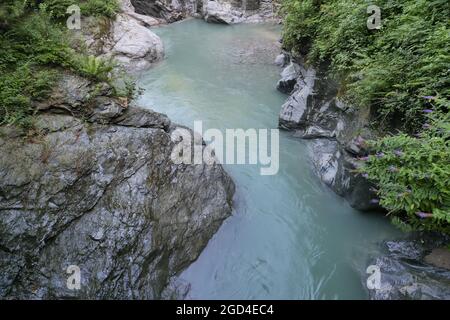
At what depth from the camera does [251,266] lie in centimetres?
514

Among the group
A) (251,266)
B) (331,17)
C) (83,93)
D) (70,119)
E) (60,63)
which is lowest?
(251,266)

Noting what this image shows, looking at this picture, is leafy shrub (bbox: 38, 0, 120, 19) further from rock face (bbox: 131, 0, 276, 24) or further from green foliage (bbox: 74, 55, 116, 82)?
rock face (bbox: 131, 0, 276, 24)

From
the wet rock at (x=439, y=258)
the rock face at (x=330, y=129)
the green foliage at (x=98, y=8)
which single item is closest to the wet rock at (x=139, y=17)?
the green foliage at (x=98, y=8)

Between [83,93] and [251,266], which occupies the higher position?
[83,93]

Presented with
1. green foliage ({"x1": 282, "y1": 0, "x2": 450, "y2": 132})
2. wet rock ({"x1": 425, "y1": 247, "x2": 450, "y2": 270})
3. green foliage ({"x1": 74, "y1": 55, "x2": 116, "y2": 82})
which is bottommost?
wet rock ({"x1": 425, "y1": 247, "x2": 450, "y2": 270})

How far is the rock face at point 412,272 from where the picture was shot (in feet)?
13.0

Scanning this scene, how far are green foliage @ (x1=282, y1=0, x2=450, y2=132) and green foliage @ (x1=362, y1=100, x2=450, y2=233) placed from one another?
0.75 meters

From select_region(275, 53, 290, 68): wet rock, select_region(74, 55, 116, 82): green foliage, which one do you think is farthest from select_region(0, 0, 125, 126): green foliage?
select_region(275, 53, 290, 68): wet rock

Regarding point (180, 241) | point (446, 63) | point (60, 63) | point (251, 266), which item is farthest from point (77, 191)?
point (446, 63)

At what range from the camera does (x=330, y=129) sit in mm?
7754

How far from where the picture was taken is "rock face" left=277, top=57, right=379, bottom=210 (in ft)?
19.2

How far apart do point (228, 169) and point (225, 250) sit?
87.1 inches

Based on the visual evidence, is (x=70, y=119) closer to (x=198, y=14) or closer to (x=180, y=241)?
(x=180, y=241)

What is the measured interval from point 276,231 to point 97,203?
3013mm
